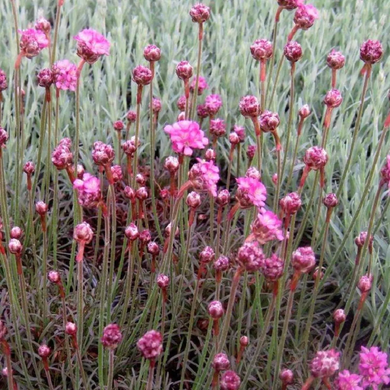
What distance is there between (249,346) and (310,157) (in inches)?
23.5

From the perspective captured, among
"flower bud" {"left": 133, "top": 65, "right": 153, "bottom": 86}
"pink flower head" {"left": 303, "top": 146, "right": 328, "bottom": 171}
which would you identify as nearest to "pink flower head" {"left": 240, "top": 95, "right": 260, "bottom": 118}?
"pink flower head" {"left": 303, "top": 146, "right": 328, "bottom": 171}

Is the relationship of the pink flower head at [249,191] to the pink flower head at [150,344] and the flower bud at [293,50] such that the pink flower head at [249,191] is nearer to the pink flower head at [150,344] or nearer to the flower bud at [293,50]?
the pink flower head at [150,344]

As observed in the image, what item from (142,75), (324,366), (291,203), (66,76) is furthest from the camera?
(66,76)

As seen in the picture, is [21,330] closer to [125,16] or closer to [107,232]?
[107,232]

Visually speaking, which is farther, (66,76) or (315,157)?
(66,76)

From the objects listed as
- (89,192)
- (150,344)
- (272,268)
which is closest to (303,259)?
(272,268)

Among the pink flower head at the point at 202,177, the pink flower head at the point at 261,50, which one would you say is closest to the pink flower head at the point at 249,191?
the pink flower head at the point at 202,177

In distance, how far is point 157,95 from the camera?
254 centimetres

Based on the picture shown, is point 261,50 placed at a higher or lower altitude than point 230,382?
higher

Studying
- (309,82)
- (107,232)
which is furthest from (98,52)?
(309,82)

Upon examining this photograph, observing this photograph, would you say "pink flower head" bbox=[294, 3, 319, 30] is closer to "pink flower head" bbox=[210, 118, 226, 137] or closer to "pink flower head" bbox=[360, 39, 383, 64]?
"pink flower head" bbox=[360, 39, 383, 64]

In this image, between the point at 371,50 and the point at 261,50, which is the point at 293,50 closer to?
the point at 261,50

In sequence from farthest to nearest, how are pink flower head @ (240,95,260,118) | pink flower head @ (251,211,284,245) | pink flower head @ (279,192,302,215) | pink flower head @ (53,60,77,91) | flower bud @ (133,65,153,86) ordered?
pink flower head @ (53,60,77,91) → flower bud @ (133,65,153,86) → pink flower head @ (240,95,260,118) → pink flower head @ (279,192,302,215) → pink flower head @ (251,211,284,245)

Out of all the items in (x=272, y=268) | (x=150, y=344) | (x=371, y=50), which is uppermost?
(x=371, y=50)
